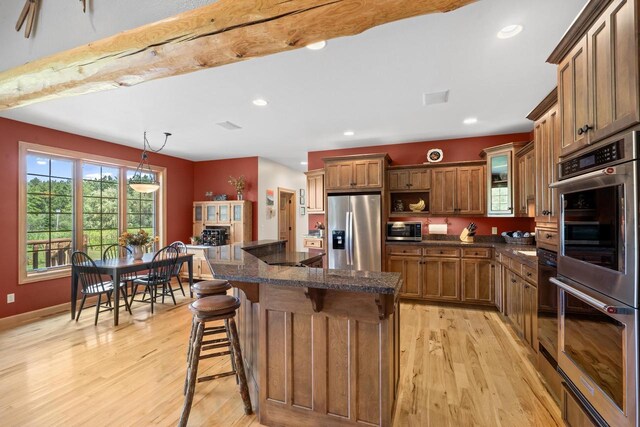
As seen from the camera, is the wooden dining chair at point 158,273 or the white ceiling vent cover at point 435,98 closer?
the white ceiling vent cover at point 435,98

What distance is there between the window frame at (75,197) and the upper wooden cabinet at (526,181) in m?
6.02

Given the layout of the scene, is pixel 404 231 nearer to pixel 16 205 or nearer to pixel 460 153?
pixel 460 153

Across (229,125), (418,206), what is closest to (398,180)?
(418,206)

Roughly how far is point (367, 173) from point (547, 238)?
2.71 meters

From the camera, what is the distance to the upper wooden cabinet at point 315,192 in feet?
17.7

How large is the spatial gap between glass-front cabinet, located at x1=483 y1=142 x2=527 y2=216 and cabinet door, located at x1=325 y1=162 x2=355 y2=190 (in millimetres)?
2050

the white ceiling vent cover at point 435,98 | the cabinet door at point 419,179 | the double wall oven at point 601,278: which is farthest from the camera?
the cabinet door at point 419,179

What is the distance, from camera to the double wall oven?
4.11 feet

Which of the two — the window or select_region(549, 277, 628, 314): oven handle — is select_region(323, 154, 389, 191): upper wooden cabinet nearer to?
select_region(549, 277, 628, 314): oven handle

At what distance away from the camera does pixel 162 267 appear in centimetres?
424

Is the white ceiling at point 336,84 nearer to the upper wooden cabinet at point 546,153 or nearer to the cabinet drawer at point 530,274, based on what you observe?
the upper wooden cabinet at point 546,153

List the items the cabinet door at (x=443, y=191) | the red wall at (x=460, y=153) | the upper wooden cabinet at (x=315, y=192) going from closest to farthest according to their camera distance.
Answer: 1. the red wall at (x=460, y=153)
2. the cabinet door at (x=443, y=191)
3. the upper wooden cabinet at (x=315, y=192)

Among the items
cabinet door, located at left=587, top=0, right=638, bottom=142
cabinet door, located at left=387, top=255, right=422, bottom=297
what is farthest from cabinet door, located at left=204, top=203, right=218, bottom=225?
cabinet door, located at left=587, top=0, right=638, bottom=142

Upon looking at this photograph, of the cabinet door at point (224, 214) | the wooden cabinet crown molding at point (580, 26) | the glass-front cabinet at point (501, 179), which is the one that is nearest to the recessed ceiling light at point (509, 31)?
the wooden cabinet crown molding at point (580, 26)
